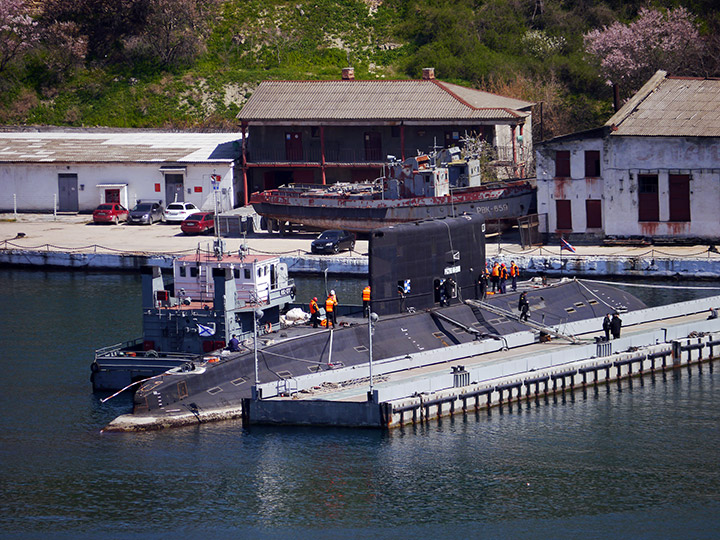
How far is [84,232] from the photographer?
81.2 m

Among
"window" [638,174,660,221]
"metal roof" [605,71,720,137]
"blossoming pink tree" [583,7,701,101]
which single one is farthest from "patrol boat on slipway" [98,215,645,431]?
"blossoming pink tree" [583,7,701,101]

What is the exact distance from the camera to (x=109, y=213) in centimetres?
8325

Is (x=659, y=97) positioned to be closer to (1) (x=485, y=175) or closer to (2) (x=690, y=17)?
(1) (x=485, y=175)

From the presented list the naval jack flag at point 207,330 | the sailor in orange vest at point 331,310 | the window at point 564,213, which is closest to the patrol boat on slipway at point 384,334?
the sailor in orange vest at point 331,310

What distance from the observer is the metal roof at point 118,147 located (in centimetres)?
8662

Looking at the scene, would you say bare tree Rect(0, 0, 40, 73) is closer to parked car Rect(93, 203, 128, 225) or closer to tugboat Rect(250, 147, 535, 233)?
parked car Rect(93, 203, 128, 225)

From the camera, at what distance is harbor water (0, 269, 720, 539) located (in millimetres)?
34406

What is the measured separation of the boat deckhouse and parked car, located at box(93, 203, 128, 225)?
872 centimetres

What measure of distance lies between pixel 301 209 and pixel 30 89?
126 feet

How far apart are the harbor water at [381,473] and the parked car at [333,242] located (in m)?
26.1

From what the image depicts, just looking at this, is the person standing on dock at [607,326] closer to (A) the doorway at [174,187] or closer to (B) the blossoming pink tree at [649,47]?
(A) the doorway at [174,187]

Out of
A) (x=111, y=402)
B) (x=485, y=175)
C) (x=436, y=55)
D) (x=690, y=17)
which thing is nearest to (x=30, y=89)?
(x=436, y=55)

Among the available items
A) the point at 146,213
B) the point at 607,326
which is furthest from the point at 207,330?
the point at 146,213

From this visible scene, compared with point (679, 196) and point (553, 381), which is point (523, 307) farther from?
point (679, 196)
